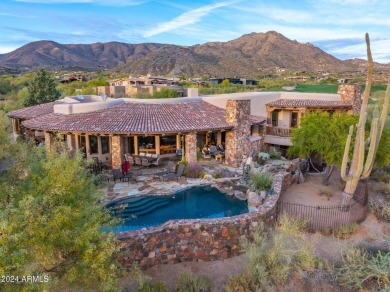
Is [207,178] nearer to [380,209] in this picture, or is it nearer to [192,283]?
[380,209]

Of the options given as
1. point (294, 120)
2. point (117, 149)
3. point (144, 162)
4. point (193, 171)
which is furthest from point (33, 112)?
point (294, 120)

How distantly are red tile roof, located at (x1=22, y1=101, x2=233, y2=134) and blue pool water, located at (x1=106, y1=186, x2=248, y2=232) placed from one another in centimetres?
458

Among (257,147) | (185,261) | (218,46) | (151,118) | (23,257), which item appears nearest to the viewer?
(23,257)

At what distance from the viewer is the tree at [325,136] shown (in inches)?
642

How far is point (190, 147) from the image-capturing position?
20.4 metres

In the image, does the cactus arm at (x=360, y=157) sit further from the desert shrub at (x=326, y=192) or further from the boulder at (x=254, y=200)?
the boulder at (x=254, y=200)

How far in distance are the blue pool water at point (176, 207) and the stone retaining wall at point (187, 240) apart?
270cm

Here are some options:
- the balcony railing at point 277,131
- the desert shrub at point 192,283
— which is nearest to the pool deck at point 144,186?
the desert shrub at point 192,283

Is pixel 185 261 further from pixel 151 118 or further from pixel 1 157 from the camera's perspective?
pixel 151 118

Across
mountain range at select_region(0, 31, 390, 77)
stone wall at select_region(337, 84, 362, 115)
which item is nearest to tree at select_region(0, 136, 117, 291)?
stone wall at select_region(337, 84, 362, 115)

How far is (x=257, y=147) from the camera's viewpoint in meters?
23.9

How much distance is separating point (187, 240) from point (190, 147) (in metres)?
10.3

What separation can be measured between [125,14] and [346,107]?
44.8m

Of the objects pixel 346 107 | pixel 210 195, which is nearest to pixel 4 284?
pixel 210 195
